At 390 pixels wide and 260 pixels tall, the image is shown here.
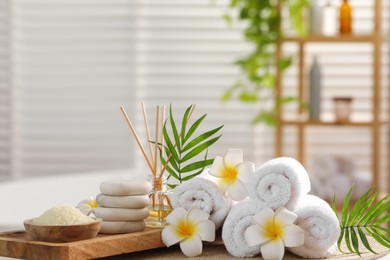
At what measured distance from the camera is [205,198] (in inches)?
55.2

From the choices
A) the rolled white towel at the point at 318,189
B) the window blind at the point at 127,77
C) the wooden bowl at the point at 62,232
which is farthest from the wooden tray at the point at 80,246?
the window blind at the point at 127,77

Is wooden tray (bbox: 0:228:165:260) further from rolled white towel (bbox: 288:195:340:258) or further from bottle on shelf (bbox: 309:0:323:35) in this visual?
bottle on shelf (bbox: 309:0:323:35)

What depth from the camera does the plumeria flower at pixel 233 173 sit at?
1.41 meters

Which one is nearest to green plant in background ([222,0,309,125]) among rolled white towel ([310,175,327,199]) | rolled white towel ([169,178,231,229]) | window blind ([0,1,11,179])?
rolled white towel ([310,175,327,199])

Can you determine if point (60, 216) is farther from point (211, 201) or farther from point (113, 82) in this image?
point (113, 82)

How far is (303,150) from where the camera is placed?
13.4 feet

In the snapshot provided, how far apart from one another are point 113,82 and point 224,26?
0.65 metres

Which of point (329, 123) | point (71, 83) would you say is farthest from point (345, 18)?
point (71, 83)

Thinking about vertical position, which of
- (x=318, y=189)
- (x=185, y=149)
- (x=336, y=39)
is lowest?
(x=318, y=189)

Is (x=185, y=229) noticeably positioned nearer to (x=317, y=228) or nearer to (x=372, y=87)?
(x=317, y=228)

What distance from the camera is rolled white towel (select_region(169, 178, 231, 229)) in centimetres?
140

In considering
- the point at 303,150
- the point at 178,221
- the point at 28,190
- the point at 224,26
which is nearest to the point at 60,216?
the point at 178,221

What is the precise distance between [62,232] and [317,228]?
0.40 metres

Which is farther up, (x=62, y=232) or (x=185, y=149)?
(x=185, y=149)
